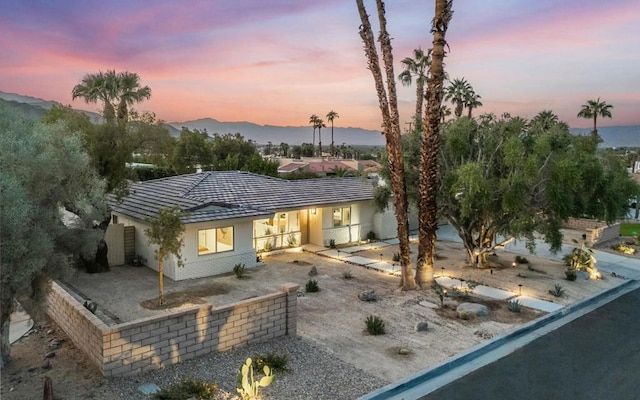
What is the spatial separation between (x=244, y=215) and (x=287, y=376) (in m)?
10.2

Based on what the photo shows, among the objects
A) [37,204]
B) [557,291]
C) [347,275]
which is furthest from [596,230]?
[37,204]

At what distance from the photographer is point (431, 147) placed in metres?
15.7

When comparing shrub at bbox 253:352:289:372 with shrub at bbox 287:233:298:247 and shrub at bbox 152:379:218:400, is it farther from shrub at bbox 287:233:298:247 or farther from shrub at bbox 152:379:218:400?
shrub at bbox 287:233:298:247

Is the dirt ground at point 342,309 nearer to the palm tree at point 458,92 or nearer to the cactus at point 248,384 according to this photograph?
the cactus at point 248,384

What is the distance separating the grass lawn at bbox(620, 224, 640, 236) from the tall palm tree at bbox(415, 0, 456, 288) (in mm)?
20179

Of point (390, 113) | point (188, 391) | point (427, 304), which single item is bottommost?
point (427, 304)

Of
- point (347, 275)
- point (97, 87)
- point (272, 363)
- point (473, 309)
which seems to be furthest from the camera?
point (97, 87)

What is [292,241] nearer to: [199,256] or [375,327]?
[199,256]

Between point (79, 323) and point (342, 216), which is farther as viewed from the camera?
point (342, 216)

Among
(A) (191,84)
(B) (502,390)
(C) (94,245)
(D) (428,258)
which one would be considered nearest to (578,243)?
(D) (428,258)

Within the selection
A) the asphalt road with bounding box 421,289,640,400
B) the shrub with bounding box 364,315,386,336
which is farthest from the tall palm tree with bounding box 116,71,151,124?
the asphalt road with bounding box 421,289,640,400

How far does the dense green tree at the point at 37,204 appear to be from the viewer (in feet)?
22.4

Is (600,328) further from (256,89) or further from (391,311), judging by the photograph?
(256,89)

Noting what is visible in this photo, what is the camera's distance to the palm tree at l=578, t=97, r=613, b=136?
188 ft
